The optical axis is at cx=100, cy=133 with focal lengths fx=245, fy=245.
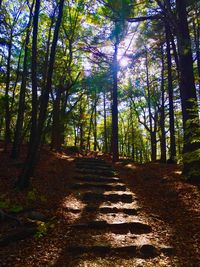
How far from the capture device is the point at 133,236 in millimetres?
5812

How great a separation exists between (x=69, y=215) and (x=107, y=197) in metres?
2.11

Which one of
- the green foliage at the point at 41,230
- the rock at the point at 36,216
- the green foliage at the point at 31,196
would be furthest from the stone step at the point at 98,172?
the green foliage at the point at 41,230

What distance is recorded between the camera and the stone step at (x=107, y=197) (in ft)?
27.7

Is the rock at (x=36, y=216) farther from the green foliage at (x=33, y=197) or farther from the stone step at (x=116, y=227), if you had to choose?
the green foliage at (x=33, y=197)

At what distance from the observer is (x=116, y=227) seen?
6.34 meters

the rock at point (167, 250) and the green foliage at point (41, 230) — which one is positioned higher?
the green foliage at point (41, 230)

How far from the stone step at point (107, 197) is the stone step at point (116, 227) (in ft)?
6.58

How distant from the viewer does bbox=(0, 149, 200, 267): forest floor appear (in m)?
4.77

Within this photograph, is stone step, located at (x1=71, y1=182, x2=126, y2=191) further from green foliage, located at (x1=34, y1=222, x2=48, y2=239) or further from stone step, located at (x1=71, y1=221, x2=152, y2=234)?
green foliage, located at (x1=34, y1=222, x2=48, y2=239)

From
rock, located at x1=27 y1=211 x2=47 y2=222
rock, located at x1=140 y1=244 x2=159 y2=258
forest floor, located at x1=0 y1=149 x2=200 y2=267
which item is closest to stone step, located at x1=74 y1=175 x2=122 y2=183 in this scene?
forest floor, located at x1=0 y1=149 x2=200 y2=267

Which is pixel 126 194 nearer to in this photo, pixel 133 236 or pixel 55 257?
pixel 133 236

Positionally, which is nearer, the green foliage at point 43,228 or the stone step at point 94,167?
the green foliage at point 43,228

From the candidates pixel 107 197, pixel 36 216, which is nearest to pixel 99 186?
pixel 107 197

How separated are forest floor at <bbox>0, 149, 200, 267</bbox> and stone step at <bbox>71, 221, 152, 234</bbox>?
251 mm
